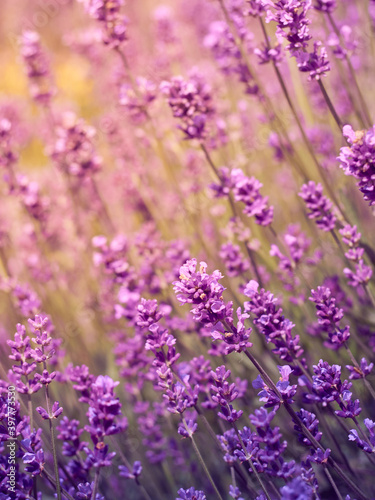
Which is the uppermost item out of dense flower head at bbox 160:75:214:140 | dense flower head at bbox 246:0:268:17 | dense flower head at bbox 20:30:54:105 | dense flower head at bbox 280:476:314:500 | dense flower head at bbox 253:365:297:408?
dense flower head at bbox 20:30:54:105

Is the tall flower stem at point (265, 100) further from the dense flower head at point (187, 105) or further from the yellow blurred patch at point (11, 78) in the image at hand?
the yellow blurred patch at point (11, 78)

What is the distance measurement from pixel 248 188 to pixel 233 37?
0.75 meters

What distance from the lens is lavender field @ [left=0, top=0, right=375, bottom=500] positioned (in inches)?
53.0

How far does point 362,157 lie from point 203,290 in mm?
564

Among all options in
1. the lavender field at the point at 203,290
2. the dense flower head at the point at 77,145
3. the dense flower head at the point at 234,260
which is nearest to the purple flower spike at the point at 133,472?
the lavender field at the point at 203,290

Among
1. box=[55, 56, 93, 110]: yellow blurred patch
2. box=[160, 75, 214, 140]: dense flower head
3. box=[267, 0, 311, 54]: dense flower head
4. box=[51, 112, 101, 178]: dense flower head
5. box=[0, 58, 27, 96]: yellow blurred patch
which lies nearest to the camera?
box=[267, 0, 311, 54]: dense flower head

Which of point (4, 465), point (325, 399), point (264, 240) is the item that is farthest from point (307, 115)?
point (4, 465)

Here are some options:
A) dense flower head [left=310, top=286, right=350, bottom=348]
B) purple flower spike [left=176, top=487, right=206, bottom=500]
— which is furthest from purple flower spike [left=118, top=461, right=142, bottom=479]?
dense flower head [left=310, top=286, right=350, bottom=348]

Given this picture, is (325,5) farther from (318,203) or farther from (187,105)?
(318,203)

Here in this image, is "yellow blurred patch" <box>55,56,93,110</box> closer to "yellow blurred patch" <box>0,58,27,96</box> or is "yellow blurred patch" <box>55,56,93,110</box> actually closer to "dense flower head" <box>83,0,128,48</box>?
"yellow blurred patch" <box>0,58,27,96</box>

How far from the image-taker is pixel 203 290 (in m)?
1.26

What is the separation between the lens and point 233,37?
209cm

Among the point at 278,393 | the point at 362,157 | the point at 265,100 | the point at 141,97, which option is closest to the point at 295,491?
the point at 278,393

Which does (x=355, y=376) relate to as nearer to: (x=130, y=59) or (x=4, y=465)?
(x=4, y=465)
